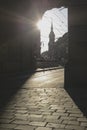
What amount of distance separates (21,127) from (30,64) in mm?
27234

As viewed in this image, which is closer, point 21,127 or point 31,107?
point 21,127

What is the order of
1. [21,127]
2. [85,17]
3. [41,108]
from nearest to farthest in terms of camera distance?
[21,127], [41,108], [85,17]

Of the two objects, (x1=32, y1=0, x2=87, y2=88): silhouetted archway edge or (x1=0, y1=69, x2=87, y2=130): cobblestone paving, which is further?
(x1=32, y1=0, x2=87, y2=88): silhouetted archway edge

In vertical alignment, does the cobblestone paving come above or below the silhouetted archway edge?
below

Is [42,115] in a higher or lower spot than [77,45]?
lower

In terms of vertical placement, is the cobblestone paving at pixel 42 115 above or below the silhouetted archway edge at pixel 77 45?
below

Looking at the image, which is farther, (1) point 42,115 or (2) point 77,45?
(2) point 77,45

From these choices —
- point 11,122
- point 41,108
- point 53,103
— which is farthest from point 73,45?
point 11,122

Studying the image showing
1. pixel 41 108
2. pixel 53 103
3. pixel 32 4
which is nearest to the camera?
pixel 41 108

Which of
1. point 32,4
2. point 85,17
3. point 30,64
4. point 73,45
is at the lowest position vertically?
point 30,64

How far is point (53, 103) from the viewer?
329 inches

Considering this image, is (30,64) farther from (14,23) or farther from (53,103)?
(53,103)

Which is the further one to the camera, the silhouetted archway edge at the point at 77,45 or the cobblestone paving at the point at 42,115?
the silhouetted archway edge at the point at 77,45

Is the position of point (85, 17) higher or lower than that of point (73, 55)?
higher
